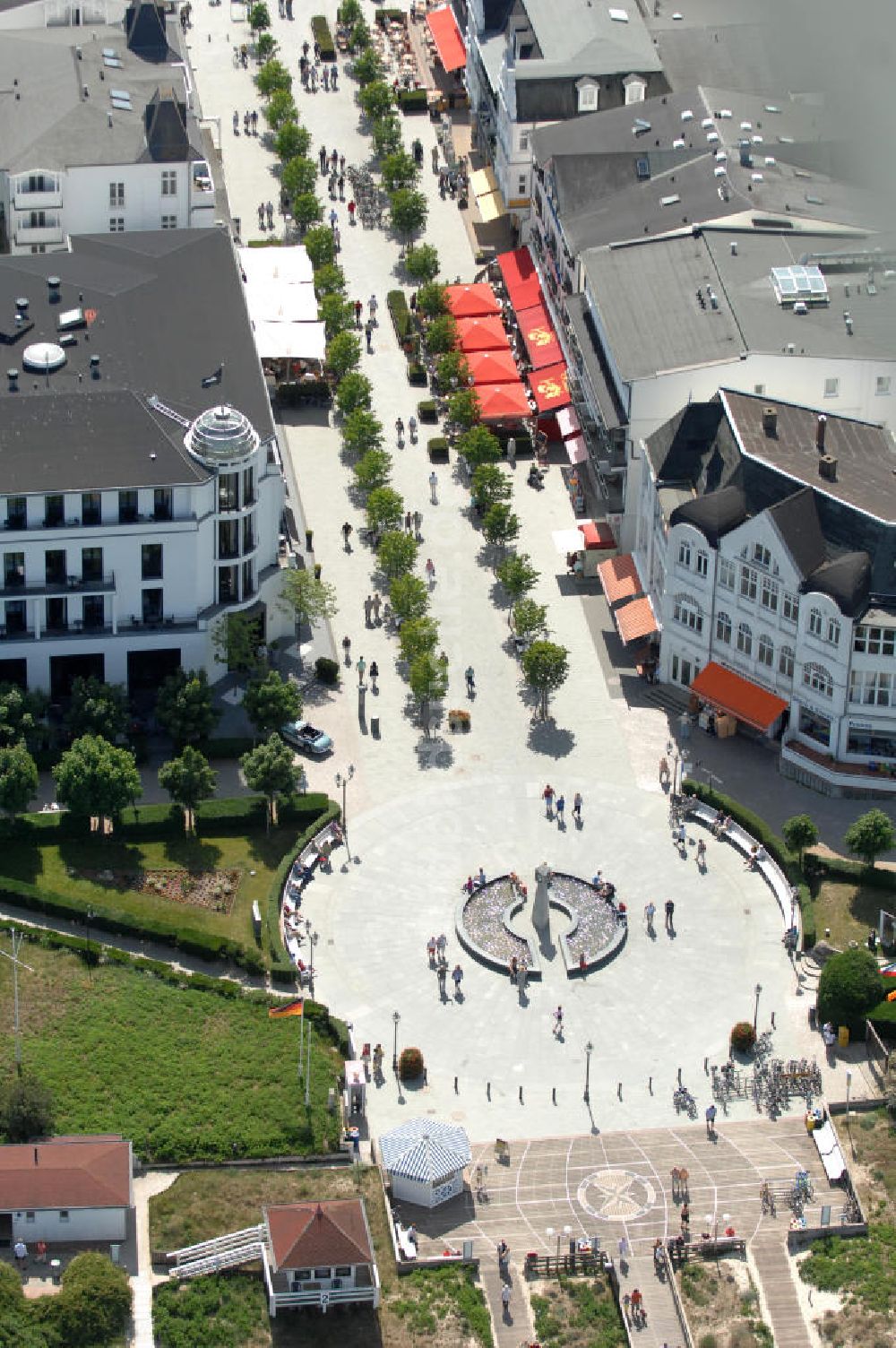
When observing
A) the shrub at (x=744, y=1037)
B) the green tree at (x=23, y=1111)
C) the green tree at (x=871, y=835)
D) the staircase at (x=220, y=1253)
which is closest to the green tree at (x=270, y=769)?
the green tree at (x=23, y=1111)

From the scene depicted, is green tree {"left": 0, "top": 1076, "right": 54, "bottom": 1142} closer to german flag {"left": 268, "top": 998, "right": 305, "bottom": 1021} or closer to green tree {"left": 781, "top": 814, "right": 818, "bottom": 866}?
german flag {"left": 268, "top": 998, "right": 305, "bottom": 1021}

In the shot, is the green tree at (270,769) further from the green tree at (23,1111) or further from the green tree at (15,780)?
the green tree at (23,1111)

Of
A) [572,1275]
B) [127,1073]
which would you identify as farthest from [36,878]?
[572,1275]

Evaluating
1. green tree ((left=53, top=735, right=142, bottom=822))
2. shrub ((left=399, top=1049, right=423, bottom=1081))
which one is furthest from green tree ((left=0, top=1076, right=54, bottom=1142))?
green tree ((left=53, top=735, right=142, bottom=822))

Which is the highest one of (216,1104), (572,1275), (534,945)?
(534,945)

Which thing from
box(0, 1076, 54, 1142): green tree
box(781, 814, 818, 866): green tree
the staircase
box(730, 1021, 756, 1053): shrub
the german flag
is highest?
box(781, 814, 818, 866): green tree

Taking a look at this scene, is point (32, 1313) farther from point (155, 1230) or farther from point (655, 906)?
point (655, 906)
